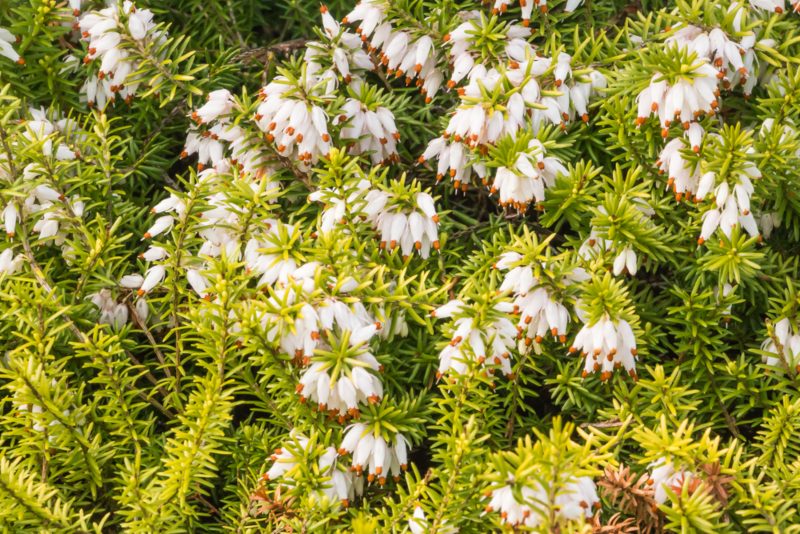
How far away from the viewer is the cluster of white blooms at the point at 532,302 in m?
2.93

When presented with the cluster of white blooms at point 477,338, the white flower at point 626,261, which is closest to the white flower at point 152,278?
the cluster of white blooms at point 477,338

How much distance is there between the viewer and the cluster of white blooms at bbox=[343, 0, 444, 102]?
3594 mm

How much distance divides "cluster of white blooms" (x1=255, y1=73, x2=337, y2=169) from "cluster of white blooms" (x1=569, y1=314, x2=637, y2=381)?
1.15 meters

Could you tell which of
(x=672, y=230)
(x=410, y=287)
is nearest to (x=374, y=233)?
(x=410, y=287)

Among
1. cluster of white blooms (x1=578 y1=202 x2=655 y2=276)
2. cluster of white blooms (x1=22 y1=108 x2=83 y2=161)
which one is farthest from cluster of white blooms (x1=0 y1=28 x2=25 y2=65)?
cluster of white blooms (x1=578 y1=202 x2=655 y2=276)

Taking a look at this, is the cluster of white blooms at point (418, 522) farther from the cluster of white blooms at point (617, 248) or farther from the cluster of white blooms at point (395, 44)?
the cluster of white blooms at point (395, 44)

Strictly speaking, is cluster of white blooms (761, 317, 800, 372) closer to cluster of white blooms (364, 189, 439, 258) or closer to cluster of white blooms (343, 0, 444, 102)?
cluster of white blooms (364, 189, 439, 258)

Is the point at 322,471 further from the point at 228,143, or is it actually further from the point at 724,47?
the point at 724,47

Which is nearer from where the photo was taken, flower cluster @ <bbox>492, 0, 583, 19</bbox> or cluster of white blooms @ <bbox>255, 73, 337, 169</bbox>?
cluster of white blooms @ <bbox>255, 73, 337, 169</bbox>

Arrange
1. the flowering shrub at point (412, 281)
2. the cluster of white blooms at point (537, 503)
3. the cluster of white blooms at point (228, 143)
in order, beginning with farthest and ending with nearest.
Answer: the cluster of white blooms at point (228, 143)
the flowering shrub at point (412, 281)
the cluster of white blooms at point (537, 503)

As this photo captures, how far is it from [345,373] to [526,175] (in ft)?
3.12

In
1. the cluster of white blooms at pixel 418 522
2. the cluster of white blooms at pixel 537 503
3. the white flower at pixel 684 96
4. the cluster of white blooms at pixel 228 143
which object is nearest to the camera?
the cluster of white blooms at pixel 537 503

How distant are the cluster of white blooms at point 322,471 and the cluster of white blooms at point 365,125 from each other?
1.23m

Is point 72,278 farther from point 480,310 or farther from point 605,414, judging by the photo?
point 605,414
